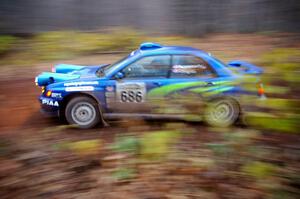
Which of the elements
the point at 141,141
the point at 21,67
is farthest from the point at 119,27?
the point at 141,141

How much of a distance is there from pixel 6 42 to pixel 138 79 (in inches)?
272

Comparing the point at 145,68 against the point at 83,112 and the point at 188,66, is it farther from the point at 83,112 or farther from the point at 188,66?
the point at 83,112

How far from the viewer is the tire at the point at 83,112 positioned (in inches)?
262

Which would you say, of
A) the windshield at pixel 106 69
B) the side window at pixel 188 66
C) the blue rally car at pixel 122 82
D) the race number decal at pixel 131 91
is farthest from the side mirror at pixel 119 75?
the side window at pixel 188 66

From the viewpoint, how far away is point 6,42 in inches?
470

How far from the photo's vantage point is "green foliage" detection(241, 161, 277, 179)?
2.81 m

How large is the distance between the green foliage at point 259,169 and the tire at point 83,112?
4.02m

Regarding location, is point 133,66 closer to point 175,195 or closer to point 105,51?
point 175,195

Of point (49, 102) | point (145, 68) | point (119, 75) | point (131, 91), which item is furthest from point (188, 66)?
point (49, 102)

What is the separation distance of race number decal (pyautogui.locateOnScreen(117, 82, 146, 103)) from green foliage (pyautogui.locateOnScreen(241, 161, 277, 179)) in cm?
352

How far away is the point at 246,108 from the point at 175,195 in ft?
3.07

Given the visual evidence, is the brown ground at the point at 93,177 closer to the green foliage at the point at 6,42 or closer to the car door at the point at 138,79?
the car door at the point at 138,79

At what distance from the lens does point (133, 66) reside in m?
6.53

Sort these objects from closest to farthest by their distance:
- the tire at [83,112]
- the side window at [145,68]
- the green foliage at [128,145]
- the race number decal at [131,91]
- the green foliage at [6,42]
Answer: the green foliage at [128,145] → the race number decal at [131,91] → the side window at [145,68] → the tire at [83,112] → the green foliage at [6,42]
